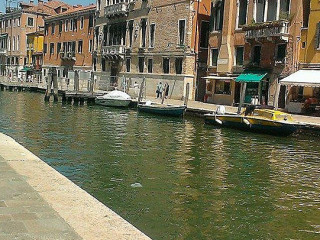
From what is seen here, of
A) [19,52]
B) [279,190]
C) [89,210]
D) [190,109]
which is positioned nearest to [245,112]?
[190,109]

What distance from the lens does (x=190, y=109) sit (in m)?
27.6

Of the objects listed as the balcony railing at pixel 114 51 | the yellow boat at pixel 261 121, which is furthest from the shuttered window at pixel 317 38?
the balcony railing at pixel 114 51

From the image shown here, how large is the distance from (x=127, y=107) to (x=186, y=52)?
6562mm

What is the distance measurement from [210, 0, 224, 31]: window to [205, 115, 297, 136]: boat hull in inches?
470

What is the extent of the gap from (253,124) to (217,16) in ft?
48.2

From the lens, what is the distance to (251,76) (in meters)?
29.1

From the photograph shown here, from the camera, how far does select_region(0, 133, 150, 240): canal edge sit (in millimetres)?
4965

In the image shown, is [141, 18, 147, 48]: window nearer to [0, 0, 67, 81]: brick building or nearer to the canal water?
the canal water

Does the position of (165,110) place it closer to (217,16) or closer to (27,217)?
(217,16)

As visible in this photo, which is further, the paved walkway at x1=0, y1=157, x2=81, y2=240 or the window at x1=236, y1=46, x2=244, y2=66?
the window at x1=236, y1=46, x2=244, y2=66

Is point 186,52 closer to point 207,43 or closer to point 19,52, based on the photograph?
point 207,43

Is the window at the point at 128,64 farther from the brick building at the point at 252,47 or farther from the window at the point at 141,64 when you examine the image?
the brick building at the point at 252,47

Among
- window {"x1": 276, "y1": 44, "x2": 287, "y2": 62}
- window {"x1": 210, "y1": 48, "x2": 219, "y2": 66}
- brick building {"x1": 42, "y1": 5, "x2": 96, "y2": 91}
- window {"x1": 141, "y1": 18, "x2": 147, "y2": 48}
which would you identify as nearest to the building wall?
window {"x1": 276, "y1": 44, "x2": 287, "y2": 62}

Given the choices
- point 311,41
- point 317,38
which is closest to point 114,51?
point 311,41
